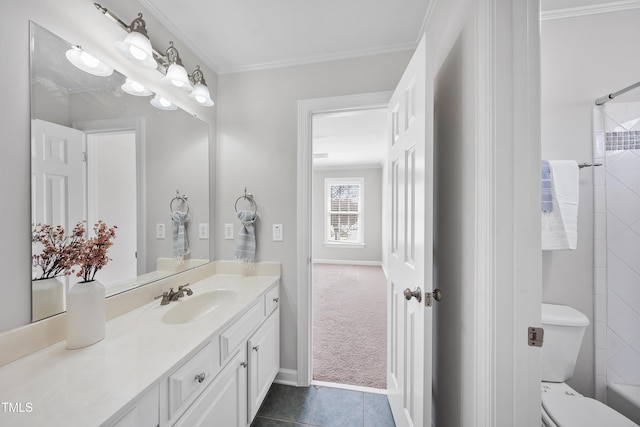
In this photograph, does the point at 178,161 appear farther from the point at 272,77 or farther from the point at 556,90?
the point at 556,90

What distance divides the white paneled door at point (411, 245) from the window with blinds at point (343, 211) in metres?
4.49

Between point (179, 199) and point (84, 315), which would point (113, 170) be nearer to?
point (179, 199)

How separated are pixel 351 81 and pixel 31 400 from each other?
208cm

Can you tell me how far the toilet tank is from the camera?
52.1 inches

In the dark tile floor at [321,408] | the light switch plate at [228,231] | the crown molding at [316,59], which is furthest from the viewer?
the light switch plate at [228,231]

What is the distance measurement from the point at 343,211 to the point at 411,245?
16.6 ft

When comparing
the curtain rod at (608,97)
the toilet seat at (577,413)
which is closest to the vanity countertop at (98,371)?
the toilet seat at (577,413)

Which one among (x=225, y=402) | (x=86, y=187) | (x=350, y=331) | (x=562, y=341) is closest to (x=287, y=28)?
(x=86, y=187)

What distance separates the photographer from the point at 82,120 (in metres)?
1.01

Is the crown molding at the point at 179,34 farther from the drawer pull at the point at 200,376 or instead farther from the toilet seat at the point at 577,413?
the toilet seat at the point at 577,413

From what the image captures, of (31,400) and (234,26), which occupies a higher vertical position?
(234,26)

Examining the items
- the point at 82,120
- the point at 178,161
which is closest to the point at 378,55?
the point at 178,161

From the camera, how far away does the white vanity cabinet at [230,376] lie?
81 cm

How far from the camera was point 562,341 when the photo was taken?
1.34m
